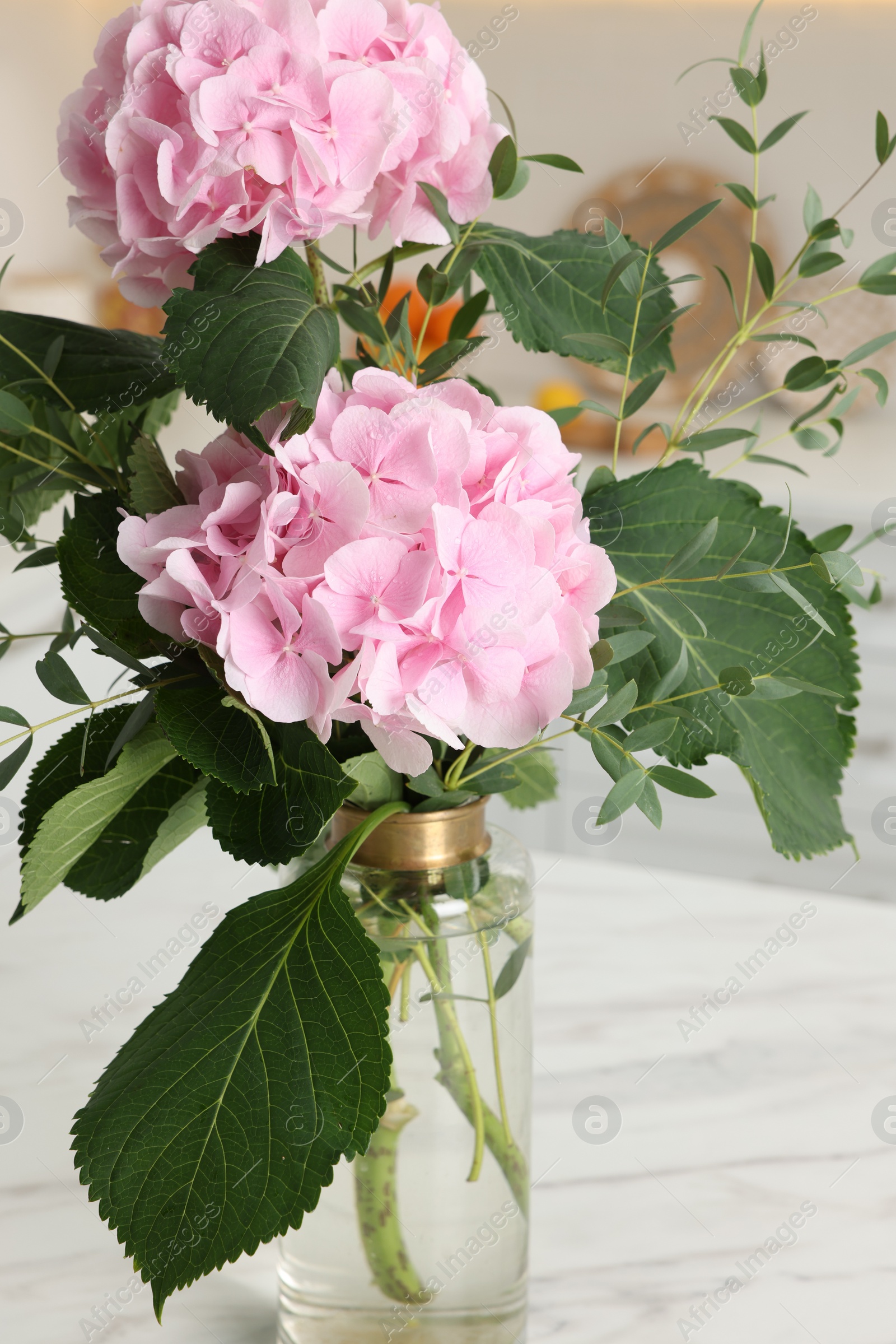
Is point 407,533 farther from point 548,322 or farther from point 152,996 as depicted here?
point 152,996

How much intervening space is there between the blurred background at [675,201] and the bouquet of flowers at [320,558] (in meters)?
1.38

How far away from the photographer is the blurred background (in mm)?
1889

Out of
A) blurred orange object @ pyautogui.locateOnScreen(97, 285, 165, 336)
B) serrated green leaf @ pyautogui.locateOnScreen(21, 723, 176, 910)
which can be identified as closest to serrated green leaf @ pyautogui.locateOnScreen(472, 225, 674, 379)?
serrated green leaf @ pyautogui.locateOnScreen(21, 723, 176, 910)

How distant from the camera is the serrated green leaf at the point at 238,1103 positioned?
37cm

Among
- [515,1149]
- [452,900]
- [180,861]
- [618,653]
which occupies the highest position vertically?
[618,653]

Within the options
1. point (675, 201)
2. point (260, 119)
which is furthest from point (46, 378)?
point (675, 201)

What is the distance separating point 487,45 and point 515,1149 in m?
2.26

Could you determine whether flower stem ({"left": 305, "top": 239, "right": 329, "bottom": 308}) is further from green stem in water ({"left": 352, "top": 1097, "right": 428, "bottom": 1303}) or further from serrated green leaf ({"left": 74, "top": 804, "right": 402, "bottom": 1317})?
green stem in water ({"left": 352, "top": 1097, "right": 428, "bottom": 1303})

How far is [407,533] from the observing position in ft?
1.16

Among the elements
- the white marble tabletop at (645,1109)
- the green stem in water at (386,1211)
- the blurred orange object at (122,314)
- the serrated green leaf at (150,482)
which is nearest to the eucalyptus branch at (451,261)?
the serrated green leaf at (150,482)

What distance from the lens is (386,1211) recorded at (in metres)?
0.51

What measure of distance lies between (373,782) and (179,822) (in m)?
0.08

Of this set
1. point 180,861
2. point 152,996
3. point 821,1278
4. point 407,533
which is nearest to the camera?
point 407,533

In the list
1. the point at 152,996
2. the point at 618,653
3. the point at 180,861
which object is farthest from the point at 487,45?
the point at 618,653
